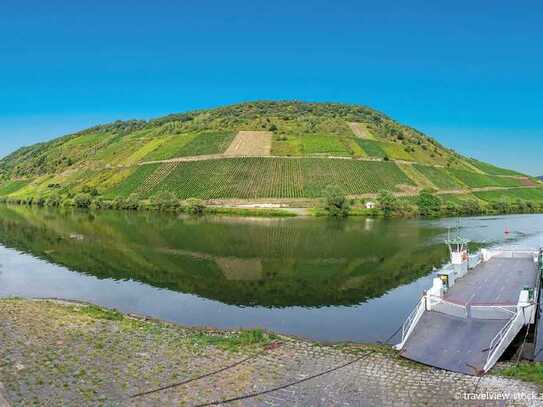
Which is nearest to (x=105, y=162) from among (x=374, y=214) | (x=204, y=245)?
(x=374, y=214)

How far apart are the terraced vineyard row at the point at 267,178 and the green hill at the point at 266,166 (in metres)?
0.30

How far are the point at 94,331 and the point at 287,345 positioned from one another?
10482 millimetres

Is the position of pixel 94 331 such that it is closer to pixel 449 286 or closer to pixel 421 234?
pixel 449 286

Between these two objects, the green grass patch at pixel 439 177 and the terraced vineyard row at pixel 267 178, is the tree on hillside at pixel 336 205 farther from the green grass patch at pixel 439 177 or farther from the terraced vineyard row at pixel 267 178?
the green grass patch at pixel 439 177

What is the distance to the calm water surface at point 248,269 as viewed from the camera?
33.2m

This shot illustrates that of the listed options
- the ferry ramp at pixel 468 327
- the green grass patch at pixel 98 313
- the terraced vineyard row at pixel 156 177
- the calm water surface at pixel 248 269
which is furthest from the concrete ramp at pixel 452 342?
the terraced vineyard row at pixel 156 177

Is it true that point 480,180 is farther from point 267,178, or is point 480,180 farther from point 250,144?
point 250,144

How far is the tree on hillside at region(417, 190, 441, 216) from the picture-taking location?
118375mm

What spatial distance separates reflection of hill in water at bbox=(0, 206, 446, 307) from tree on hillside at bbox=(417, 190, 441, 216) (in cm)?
2353

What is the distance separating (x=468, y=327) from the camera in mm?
23625

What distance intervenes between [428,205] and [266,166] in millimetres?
50283

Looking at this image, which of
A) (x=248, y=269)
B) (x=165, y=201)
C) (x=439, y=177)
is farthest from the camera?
(x=439, y=177)

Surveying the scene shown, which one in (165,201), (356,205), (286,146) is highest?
(286,146)

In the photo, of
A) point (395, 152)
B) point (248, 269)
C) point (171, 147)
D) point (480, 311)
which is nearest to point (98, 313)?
point (480, 311)
